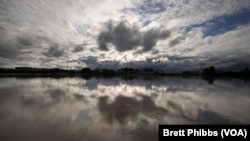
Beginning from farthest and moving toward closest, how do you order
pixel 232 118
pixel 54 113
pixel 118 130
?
pixel 54 113 → pixel 232 118 → pixel 118 130

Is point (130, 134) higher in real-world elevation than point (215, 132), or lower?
lower

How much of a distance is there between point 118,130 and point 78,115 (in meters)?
3.53

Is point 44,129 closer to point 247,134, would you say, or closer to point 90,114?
point 90,114

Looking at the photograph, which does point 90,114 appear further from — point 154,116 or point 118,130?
point 154,116

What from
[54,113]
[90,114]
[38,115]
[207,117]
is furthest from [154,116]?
[38,115]

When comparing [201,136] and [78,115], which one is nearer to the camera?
[201,136]

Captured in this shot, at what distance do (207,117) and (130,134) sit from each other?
5483mm

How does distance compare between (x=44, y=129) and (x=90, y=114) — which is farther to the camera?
(x=90, y=114)

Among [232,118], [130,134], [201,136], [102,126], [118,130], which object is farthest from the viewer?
[232,118]

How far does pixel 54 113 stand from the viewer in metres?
9.83

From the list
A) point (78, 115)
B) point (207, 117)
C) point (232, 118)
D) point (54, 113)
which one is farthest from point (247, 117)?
point (54, 113)

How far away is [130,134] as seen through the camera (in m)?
6.64

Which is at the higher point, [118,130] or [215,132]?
[215,132]

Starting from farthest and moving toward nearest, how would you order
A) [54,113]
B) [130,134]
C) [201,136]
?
1. [54,113]
2. [130,134]
3. [201,136]
